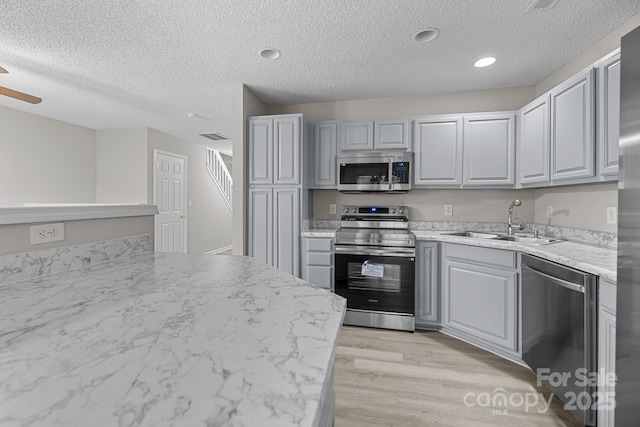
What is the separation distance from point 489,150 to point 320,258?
2.03 m

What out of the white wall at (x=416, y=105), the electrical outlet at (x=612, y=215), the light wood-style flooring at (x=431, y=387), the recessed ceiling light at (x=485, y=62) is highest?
the recessed ceiling light at (x=485, y=62)

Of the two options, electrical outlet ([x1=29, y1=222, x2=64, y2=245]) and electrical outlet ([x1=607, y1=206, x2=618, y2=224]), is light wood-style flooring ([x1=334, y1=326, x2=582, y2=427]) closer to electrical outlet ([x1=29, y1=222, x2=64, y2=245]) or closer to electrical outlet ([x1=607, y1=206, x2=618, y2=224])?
electrical outlet ([x1=607, y1=206, x2=618, y2=224])

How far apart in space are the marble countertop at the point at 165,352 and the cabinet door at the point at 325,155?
2.39 metres

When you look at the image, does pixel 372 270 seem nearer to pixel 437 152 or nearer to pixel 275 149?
pixel 437 152

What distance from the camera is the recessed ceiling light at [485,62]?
251 centimetres

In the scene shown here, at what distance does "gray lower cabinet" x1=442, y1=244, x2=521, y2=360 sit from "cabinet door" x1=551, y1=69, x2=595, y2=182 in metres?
0.72

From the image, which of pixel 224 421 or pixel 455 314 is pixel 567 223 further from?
pixel 224 421

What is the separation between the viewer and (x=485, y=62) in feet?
8.45

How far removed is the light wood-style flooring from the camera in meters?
1.64

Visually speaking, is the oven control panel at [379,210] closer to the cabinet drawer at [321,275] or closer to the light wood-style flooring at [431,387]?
the cabinet drawer at [321,275]

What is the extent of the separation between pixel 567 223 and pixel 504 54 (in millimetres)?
1568

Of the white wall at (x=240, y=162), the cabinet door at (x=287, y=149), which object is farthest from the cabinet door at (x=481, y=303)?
the white wall at (x=240, y=162)

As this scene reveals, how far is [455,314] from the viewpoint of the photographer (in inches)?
103

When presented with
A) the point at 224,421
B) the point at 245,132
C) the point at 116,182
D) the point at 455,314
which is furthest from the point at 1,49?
the point at 455,314
